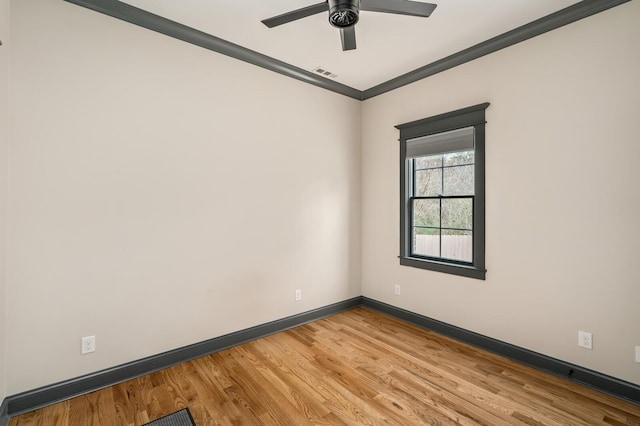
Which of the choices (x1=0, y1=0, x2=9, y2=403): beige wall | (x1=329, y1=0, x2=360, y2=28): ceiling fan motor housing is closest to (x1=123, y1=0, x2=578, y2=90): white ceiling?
(x1=329, y1=0, x2=360, y2=28): ceiling fan motor housing

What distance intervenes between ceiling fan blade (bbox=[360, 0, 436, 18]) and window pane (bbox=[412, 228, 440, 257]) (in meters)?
2.18

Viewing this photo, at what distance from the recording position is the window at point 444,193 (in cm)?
298

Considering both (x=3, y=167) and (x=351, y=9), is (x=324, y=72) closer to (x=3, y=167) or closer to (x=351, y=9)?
(x=351, y=9)

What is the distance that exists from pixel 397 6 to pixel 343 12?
36 centimetres

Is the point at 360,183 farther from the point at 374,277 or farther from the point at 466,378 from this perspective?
the point at 466,378

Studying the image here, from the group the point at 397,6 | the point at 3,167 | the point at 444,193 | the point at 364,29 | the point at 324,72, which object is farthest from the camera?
the point at 324,72

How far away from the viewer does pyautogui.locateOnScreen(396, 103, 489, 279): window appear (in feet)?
9.79

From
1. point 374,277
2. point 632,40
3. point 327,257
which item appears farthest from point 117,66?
point 632,40

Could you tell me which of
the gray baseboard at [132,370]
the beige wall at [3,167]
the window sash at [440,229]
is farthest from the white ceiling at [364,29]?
the gray baseboard at [132,370]

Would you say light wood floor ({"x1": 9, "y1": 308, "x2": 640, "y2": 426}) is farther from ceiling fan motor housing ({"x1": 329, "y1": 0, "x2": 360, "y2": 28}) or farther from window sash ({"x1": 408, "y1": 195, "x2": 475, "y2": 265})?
ceiling fan motor housing ({"x1": 329, "y1": 0, "x2": 360, "y2": 28})

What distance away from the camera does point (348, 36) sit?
7.44ft

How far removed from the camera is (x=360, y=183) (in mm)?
4148

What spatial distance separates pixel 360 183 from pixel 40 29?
3.31m

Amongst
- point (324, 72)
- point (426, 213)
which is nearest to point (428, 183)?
point (426, 213)
